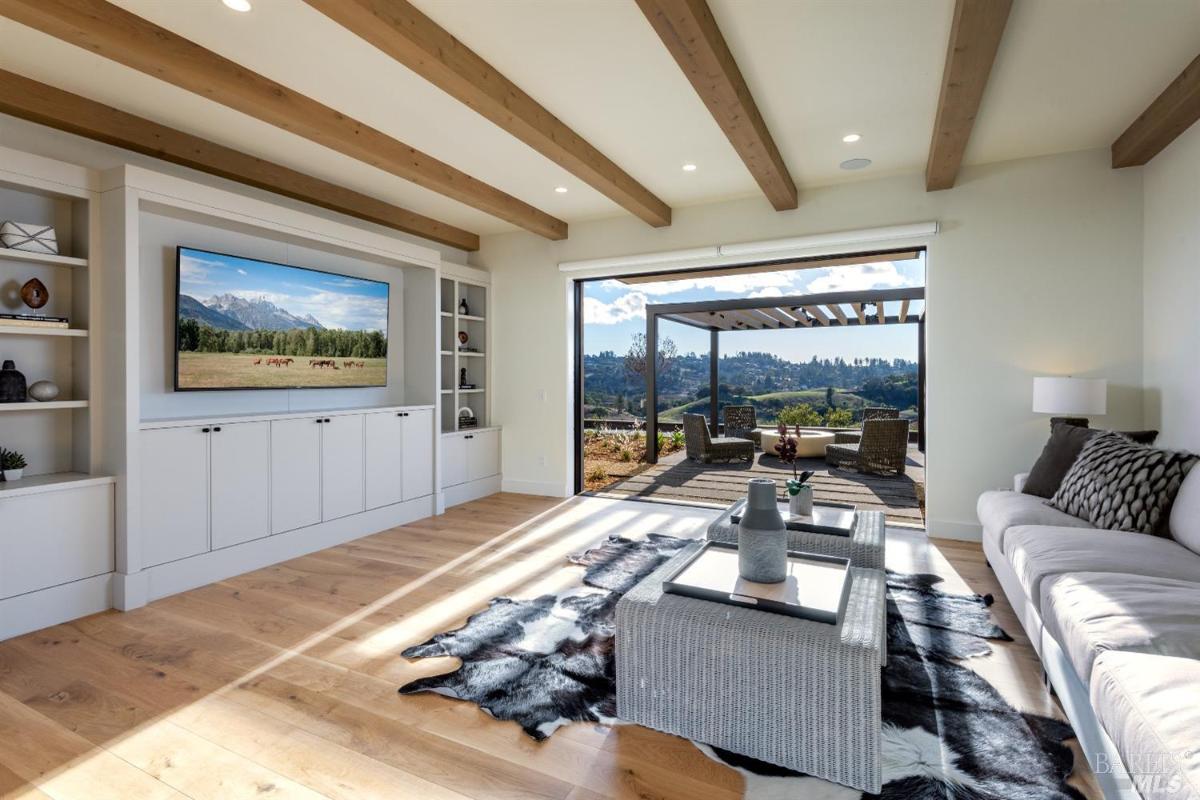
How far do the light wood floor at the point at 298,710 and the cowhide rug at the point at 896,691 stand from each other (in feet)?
0.27

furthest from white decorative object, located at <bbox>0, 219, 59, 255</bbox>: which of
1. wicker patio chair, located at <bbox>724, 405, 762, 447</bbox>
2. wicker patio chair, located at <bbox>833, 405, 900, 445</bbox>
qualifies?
wicker patio chair, located at <bbox>833, 405, 900, 445</bbox>

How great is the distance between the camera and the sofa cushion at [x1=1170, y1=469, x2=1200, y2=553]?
2.33 m

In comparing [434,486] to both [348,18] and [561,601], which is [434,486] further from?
[348,18]

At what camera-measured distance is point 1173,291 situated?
3.45 m

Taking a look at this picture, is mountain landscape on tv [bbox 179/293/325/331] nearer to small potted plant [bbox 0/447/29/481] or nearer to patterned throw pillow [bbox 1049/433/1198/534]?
small potted plant [bbox 0/447/29/481]

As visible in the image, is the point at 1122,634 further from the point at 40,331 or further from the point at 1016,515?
the point at 40,331

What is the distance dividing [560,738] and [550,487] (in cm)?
398

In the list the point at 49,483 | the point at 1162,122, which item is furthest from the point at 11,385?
the point at 1162,122

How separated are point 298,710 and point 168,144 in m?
3.24

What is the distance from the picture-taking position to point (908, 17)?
2.50 meters

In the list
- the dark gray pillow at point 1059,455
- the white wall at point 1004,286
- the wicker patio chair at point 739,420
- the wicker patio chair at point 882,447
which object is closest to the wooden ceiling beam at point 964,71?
the white wall at point 1004,286

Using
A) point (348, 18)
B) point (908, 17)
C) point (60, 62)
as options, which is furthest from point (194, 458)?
point (908, 17)

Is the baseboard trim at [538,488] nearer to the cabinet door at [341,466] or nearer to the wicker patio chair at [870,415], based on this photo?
the cabinet door at [341,466]

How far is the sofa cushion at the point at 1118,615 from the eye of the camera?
1588 mm
